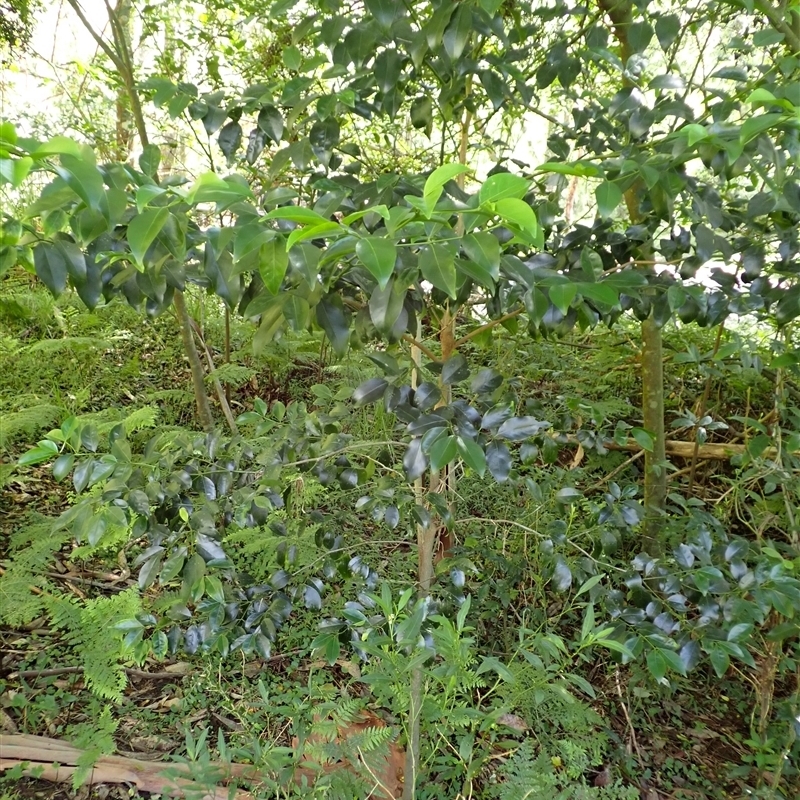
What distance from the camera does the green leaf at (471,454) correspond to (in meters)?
0.89

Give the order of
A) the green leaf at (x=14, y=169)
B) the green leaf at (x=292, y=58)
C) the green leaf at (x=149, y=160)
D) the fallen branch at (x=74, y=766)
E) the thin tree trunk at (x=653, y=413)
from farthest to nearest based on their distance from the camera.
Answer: the thin tree trunk at (x=653, y=413), the fallen branch at (x=74, y=766), the green leaf at (x=292, y=58), the green leaf at (x=149, y=160), the green leaf at (x=14, y=169)

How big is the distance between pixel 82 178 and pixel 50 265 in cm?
19

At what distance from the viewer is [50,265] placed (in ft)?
2.52

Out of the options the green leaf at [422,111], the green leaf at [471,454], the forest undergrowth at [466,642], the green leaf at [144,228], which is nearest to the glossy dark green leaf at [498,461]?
the green leaf at [471,454]

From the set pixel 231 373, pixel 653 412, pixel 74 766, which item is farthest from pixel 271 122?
pixel 231 373

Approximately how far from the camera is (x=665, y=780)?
2010 mm

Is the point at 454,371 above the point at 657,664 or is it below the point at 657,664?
above

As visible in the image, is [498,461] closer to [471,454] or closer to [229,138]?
[471,454]

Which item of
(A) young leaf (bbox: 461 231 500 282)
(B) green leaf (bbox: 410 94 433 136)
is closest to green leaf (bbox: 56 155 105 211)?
(A) young leaf (bbox: 461 231 500 282)

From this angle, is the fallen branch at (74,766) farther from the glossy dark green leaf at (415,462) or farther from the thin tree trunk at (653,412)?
the thin tree trunk at (653,412)

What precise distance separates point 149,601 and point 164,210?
7.03 feet

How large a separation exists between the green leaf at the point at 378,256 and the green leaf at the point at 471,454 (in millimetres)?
361

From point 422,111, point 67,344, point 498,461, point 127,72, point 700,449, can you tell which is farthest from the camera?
point 67,344

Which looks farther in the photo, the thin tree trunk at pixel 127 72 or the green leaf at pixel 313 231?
the thin tree trunk at pixel 127 72
